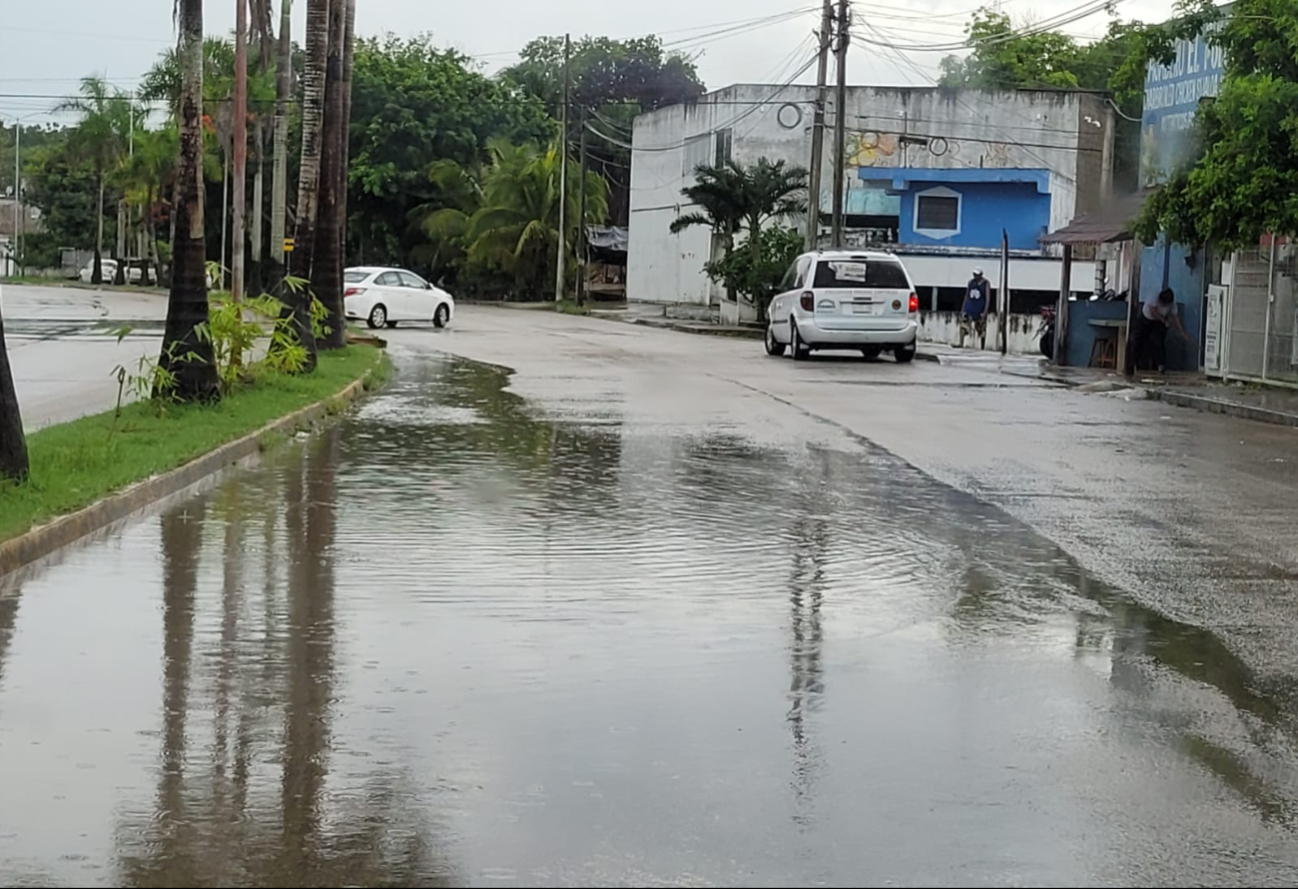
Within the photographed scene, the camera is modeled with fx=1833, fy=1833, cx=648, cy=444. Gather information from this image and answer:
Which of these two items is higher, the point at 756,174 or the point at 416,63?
the point at 416,63

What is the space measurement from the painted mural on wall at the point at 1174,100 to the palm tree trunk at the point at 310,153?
40.3ft

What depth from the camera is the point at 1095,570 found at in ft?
33.8

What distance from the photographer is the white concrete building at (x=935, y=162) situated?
181 ft

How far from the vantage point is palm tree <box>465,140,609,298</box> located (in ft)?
229

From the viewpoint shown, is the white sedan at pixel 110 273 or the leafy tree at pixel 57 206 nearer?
the white sedan at pixel 110 273

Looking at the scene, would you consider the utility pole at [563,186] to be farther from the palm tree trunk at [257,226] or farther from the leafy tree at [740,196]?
the leafy tree at [740,196]

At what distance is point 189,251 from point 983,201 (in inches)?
1658

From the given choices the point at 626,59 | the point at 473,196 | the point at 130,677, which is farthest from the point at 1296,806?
the point at 626,59

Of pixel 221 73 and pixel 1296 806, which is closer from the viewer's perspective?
pixel 1296 806

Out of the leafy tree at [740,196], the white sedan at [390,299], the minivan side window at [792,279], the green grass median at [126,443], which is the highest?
the leafy tree at [740,196]

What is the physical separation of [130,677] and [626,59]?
10223cm

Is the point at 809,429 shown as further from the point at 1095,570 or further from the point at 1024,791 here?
the point at 1024,791

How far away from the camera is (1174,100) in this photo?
98.8ft

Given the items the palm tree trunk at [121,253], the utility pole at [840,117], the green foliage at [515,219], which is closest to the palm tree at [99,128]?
the palm tree trunk at [121,253]
